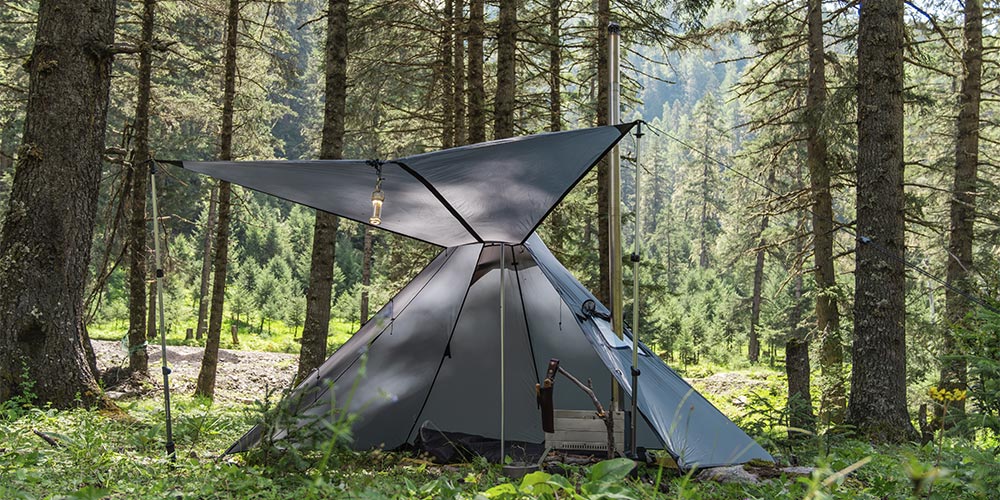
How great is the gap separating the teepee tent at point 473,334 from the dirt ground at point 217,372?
339cm

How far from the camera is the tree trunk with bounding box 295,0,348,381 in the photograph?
6797 millimetres

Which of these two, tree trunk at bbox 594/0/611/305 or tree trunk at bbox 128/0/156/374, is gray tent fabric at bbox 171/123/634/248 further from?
tree trunk at bbox 594/0/611/305

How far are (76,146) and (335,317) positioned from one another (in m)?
26.0

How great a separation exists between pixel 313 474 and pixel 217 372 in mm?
11611

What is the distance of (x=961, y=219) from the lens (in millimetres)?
10398

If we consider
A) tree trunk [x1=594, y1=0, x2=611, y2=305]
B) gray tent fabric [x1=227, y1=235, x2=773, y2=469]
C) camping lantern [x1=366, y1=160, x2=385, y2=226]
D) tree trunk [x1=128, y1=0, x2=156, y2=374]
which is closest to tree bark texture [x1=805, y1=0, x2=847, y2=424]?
tree trunk [x1=594, y1=0, x2=611, y2=305]

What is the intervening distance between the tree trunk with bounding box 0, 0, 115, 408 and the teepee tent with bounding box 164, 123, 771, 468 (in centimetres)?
151

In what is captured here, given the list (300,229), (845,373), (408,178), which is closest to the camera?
(408,178)

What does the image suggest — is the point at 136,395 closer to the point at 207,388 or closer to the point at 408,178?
the point at 207,388

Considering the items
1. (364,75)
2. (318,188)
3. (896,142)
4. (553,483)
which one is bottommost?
(553,483)

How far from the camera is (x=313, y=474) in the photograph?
3.39 m

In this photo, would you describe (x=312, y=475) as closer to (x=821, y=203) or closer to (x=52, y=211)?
(x=52, y=211)

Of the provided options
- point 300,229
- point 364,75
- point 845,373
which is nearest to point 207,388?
point 364,75

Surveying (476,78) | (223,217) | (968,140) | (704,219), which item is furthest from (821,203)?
(704,219)
